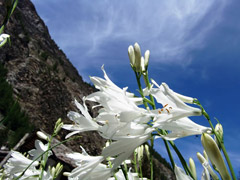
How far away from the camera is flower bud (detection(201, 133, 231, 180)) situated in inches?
27.5

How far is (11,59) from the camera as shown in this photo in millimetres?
16922

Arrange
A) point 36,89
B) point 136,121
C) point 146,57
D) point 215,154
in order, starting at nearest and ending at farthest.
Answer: point 215,154 < point 136,121 < point 146,57 < point 36,89

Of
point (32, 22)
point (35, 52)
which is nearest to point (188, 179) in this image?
point (35, 52)

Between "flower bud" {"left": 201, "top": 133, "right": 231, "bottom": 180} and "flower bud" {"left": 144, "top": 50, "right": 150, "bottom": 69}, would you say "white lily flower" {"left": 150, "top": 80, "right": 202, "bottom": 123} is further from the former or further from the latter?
"flower bud" {"left": 144, "top": 50, "right": 150, "bottom": 69}

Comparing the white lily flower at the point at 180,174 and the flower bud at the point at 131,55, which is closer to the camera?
the white lily flower at the point at 180,174

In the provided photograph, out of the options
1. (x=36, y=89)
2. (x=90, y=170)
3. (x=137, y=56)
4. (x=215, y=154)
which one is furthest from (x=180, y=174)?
(x=36, y=89)

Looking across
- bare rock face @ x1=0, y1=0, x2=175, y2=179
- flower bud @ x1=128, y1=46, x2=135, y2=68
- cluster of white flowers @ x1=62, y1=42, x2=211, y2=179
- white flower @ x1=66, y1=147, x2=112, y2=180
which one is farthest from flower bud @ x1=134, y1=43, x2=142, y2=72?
bare rock face @ x1=0, y1=0, x2=175, y2=179

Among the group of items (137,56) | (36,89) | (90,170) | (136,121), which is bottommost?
(90,170)

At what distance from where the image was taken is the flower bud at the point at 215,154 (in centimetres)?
70

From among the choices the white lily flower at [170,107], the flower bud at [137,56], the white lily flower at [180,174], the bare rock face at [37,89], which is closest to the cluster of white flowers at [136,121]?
the white lily flower at [170,107]

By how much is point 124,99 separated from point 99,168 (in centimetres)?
38

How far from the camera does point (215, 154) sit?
71cm

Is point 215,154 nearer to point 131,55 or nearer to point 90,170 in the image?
point 90,170

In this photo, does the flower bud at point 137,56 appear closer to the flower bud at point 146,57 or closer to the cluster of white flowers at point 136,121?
the flower bud at point 146,57
